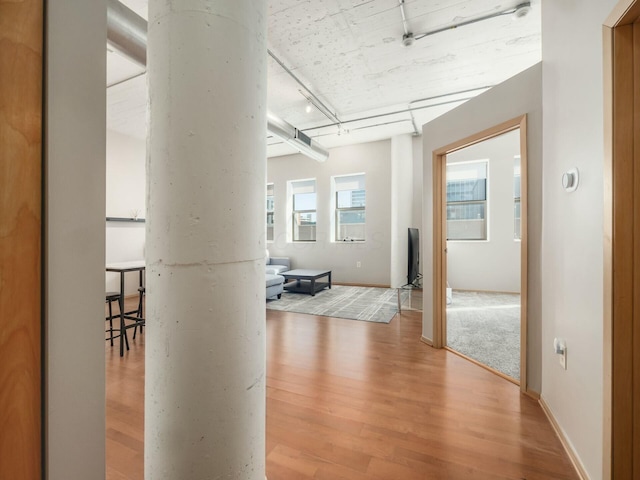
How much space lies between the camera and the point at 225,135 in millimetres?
995

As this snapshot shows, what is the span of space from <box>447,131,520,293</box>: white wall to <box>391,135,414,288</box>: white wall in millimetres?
1098

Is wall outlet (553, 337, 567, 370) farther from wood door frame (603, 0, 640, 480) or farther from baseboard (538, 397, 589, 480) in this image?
wood door frame (603, 0, 640, 480)

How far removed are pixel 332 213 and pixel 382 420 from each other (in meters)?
5.73

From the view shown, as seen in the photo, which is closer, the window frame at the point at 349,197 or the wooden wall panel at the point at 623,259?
the wooden wall panel at the point at 623,259

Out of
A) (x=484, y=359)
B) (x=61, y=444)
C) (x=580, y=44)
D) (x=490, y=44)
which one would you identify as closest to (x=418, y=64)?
(x=490, y=44)

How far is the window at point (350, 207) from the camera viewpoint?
7.05 m

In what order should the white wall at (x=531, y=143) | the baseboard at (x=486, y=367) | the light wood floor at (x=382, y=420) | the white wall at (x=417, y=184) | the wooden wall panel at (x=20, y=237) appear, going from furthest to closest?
the white wall at (x=417, y=184) < the baseboard at (x=486, y=367) < the white wall at (x=531, y=143) < the light wood floor at (x=382, y=420) < the wooden wall panel at (x=20, y=237)

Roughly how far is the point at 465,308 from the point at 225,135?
490 centimetres

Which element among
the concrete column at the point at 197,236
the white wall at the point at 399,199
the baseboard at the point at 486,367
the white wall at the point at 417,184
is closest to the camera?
the concrete column at the point at 197,236

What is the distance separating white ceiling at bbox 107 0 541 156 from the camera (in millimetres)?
2703

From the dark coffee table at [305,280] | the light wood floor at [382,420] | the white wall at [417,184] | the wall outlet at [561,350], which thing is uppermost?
the white wall at [417,184]

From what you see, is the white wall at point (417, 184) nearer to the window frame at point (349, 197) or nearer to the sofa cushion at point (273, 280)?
the window frame at point (349, 197)

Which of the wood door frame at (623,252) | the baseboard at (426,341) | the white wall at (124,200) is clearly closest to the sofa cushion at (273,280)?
the baseboard at (426,341)

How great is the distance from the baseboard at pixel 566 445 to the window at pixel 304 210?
596cm
